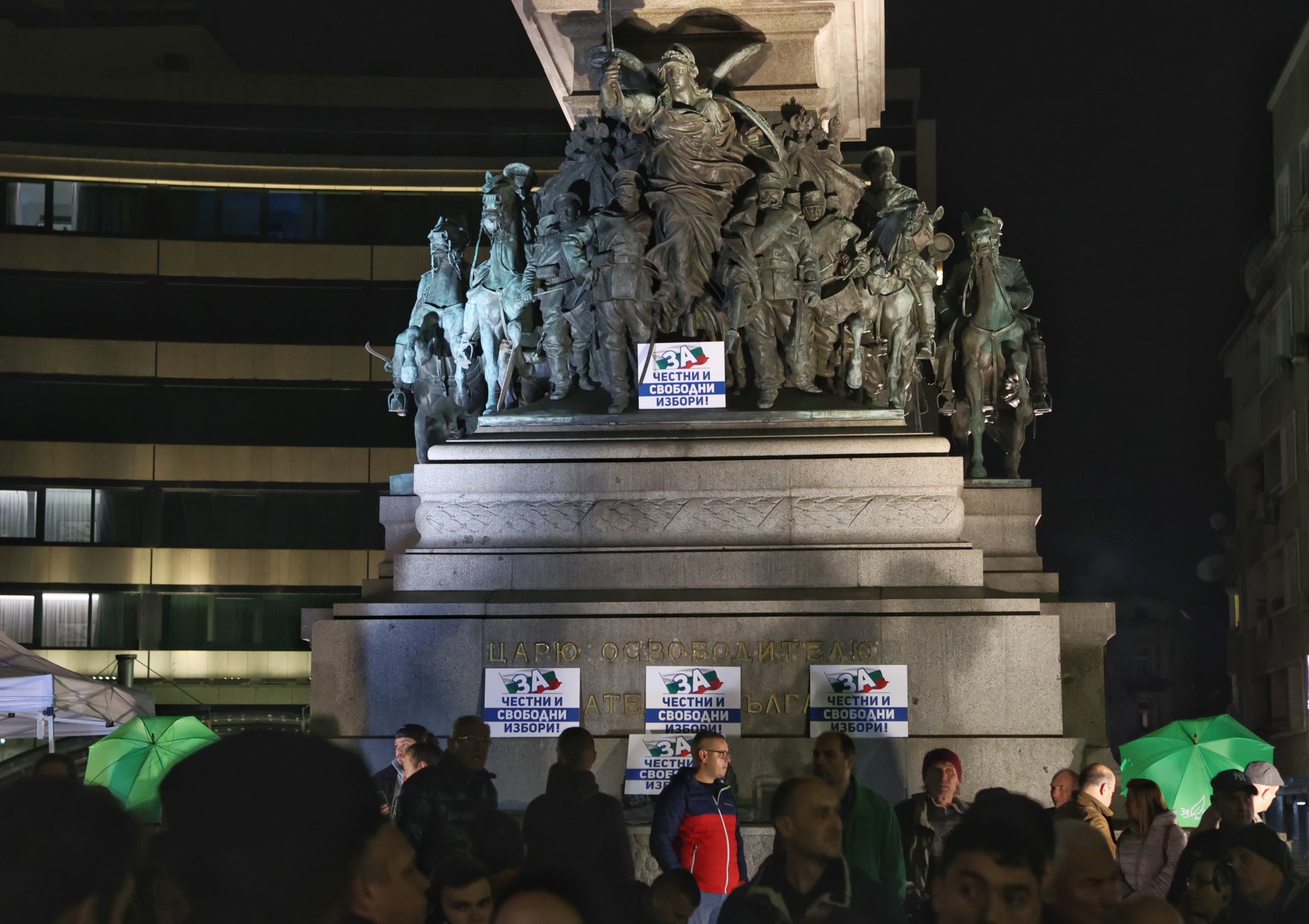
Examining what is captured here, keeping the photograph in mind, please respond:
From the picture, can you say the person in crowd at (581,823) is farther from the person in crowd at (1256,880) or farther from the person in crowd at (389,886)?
the person in crowd at (389,886)

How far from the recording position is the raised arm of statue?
2020cm

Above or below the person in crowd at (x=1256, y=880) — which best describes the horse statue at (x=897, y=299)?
above

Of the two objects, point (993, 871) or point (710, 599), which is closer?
point (993, 871)

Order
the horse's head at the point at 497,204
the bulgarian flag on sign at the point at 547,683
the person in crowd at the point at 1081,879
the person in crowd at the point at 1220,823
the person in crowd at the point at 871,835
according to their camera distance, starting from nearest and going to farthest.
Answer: the person in crowd at the point at 1081,879 → the person in crowd at the point at 871,835 → the person in crowd at the point at 1220,823 → the bulgarian flag on sign at the point at 547,683 → the horse's head at the point at 497,204

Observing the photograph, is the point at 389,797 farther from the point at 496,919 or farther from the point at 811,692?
the point at 496,919

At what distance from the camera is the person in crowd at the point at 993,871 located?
5098 mm

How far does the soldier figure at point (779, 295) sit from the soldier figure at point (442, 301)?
4880 mm

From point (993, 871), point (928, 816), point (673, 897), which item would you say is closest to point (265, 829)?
point (993, 871)

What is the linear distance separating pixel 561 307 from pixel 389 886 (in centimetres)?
1630

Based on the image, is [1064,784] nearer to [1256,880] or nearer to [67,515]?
[1256,880]

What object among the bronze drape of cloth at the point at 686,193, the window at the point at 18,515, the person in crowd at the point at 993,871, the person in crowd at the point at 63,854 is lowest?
the person in crowd at the point at 993,871

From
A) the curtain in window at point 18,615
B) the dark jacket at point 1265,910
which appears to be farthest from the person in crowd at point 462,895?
the curtain in window at point 18,615

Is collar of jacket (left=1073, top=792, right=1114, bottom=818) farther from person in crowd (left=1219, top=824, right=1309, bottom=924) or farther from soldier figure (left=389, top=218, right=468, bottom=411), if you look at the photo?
soldier figure (left=389, top=218, right=468, bottom=411)

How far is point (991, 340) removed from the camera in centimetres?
2598
